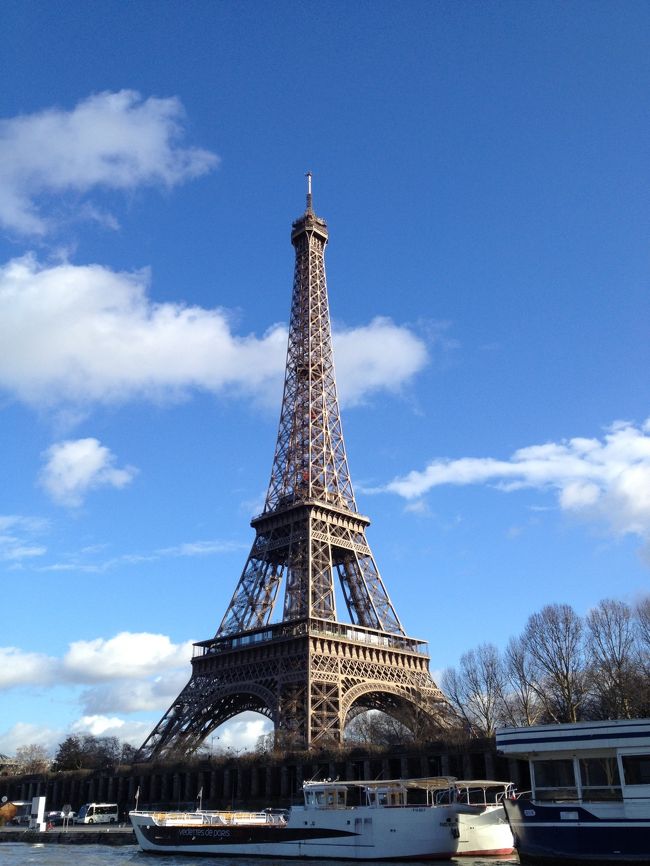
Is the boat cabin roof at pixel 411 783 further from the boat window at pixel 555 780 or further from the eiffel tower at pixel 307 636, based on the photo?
the eiffel tower at pixel 307 636

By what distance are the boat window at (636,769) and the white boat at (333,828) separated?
1066 centimetres

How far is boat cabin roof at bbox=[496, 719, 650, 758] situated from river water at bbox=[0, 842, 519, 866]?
7046 millimetres

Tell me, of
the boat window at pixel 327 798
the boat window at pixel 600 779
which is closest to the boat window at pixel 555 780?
the boat window at pixel 600 779

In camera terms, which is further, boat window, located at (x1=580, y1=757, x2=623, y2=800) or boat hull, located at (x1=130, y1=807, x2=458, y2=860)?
boat hull, located at (x1=130, y1=807, x2=458, y2=860)

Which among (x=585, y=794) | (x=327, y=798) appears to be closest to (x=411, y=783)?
(x=327, y=798)

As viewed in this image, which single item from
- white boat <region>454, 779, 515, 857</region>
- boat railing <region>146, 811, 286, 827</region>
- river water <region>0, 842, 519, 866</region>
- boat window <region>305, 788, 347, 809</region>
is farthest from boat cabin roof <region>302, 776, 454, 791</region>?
boat railing <region>146, 811, 286, 827</region>

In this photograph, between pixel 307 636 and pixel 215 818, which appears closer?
pixel 215 818

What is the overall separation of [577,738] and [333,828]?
14.9 meters

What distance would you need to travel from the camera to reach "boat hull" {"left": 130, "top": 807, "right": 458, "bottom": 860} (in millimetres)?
36156

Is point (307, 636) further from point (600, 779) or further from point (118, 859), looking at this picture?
point (600, 779)

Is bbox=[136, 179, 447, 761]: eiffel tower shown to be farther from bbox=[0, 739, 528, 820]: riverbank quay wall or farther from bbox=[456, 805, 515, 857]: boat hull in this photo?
bbox=[456, 805, 515, 857]: boat hull

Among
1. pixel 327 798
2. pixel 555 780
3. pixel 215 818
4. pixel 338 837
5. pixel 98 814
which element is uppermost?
pixel 555 780

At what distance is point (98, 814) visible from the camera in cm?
7131

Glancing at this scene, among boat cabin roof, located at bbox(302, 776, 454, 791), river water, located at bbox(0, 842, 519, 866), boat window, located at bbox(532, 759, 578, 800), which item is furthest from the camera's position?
boat cabin roof, located at bbox(302, 776, 454, 791)
